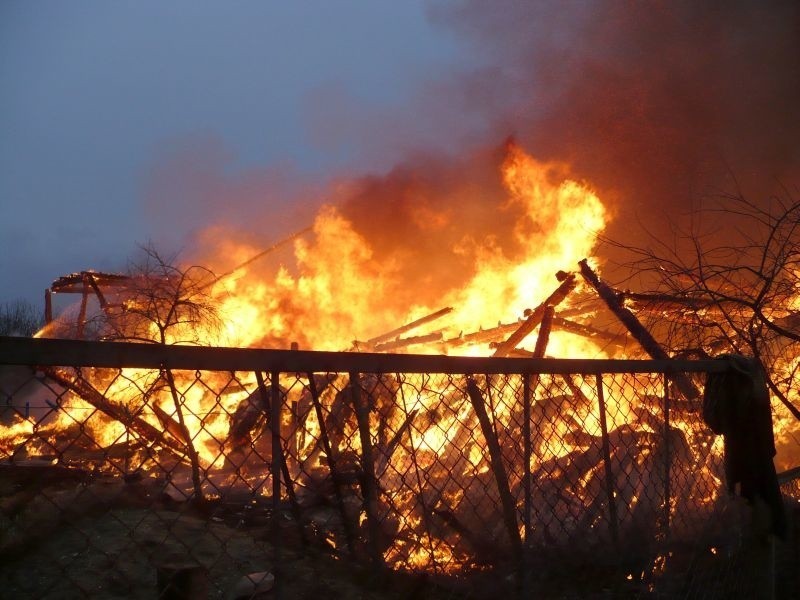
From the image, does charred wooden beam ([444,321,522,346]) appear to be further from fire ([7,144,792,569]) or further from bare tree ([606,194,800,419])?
bare tree ([606,194,800,419])

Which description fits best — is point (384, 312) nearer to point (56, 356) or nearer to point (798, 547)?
point (798, 547)

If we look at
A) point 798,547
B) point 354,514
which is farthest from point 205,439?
point 798,547

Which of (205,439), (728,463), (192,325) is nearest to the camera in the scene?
(728,463)

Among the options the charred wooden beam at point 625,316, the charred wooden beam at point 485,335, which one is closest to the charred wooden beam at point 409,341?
the charred wooden beam at point 485,335

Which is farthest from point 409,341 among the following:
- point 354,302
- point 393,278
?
point 393,278

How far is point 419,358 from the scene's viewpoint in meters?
2.31

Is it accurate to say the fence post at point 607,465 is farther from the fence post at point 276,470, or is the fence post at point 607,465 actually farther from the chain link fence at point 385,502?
the fence post at point 276,470

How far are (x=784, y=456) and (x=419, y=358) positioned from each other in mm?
13946

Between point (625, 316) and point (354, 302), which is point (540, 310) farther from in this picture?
point (354, 302)

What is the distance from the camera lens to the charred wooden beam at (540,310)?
33.5 feet

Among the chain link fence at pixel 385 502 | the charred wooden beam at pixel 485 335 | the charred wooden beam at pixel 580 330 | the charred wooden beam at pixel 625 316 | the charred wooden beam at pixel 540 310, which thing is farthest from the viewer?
the charred wooden beam at pixel 485 335

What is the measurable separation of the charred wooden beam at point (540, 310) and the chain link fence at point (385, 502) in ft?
4.92

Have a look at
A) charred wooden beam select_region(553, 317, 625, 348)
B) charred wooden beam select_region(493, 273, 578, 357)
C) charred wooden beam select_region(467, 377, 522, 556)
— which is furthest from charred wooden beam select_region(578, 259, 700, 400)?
charred wooden beam select_region(467, 377, 522, 556)

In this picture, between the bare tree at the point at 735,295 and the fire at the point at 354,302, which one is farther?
the fire at the point at 354,302
